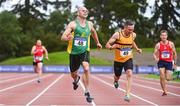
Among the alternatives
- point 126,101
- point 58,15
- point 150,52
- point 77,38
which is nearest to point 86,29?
point 77,38

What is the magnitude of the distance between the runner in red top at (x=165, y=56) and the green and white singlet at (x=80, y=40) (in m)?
4.74

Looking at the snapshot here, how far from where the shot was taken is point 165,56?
57.4ft

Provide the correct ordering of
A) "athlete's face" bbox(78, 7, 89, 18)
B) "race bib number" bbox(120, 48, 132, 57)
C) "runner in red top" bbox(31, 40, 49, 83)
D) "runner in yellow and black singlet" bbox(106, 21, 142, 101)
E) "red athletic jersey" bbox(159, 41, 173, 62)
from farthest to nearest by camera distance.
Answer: "runner in red top" bbox(31, 40, 49, 83), "red athletic jersey" bbox(159, 41, 173, 62), "race bib number" bbox(120, 48, 132, 57), "runner in yellow and black singlet" bbox(106, 21, 142, 101), "athlete's face" bbox(78, 7, 89, 18)

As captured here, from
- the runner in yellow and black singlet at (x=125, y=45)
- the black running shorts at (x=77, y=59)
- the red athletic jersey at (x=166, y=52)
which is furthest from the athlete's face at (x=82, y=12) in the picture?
the red athletic jersey at (x=166, y=52)

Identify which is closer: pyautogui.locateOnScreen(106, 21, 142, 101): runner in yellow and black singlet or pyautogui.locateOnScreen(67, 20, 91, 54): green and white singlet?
pyautogui.locateOnScreen(67, 20, 91, 54): green and white singlet

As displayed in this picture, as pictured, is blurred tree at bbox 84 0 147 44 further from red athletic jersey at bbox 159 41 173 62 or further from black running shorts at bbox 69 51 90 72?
black running shorts at bbox 69 51 90 72

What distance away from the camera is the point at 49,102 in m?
14.7

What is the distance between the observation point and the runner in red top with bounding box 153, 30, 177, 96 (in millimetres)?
17312

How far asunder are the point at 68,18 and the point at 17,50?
946 inches

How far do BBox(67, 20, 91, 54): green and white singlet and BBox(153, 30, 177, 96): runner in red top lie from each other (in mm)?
4744

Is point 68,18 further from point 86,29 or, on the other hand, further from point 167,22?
point 86,29

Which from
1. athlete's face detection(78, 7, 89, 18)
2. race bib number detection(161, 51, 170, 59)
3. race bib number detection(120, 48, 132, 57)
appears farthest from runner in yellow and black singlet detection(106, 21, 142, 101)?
race bib number detection(161, 51, 170, 59)

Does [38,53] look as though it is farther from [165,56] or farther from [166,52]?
[166,52]

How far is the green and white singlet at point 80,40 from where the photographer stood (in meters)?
12.9
